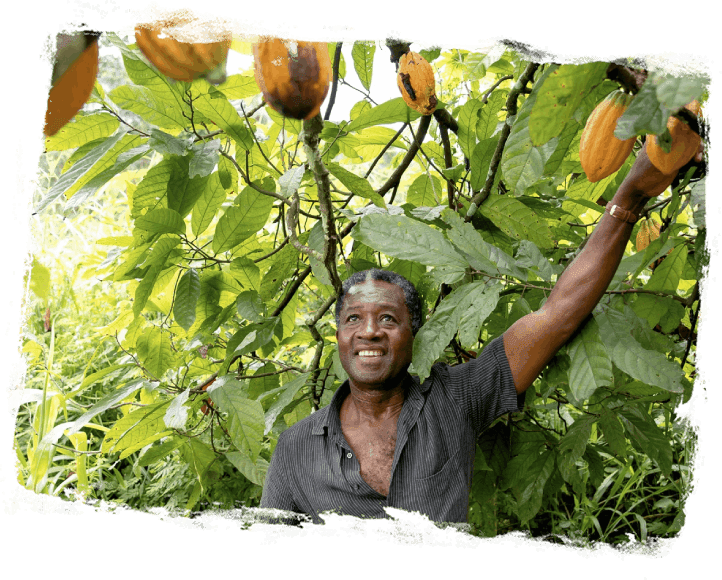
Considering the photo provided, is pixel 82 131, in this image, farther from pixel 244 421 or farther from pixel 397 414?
pixel 397 414

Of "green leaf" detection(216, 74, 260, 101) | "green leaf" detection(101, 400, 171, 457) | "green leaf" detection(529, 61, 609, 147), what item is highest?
"green leaf" detection(216, 74, 260, 101)

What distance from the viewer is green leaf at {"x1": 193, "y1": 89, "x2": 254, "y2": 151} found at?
745 mm

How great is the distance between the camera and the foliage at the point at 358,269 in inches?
27.7

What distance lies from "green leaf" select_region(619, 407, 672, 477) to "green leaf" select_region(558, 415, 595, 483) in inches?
2.2

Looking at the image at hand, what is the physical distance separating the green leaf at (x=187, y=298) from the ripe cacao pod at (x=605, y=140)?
0.60 m

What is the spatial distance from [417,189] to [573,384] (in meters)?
0.41

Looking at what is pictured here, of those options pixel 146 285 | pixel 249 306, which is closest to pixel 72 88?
pixel 146 285

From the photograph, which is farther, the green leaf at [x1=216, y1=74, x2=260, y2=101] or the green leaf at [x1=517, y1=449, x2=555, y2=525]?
the green leaf at [x1=517, y1=449, x2=555, y2=525]

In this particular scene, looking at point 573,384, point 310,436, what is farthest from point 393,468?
point 573,384

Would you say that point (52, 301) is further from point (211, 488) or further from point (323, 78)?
point (323, 78)

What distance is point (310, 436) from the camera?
2.77 feet

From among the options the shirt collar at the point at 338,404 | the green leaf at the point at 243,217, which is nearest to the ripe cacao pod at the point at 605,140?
the shirt collar at the point at 338,404

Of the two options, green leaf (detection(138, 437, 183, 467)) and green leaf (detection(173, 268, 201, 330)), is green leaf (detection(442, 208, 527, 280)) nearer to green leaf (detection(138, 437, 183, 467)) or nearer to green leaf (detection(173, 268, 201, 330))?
green leaf (detection(173, 268, 201, 330))

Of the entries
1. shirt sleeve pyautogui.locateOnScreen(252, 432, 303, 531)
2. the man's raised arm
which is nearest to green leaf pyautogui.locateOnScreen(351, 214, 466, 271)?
the man's raised arm
